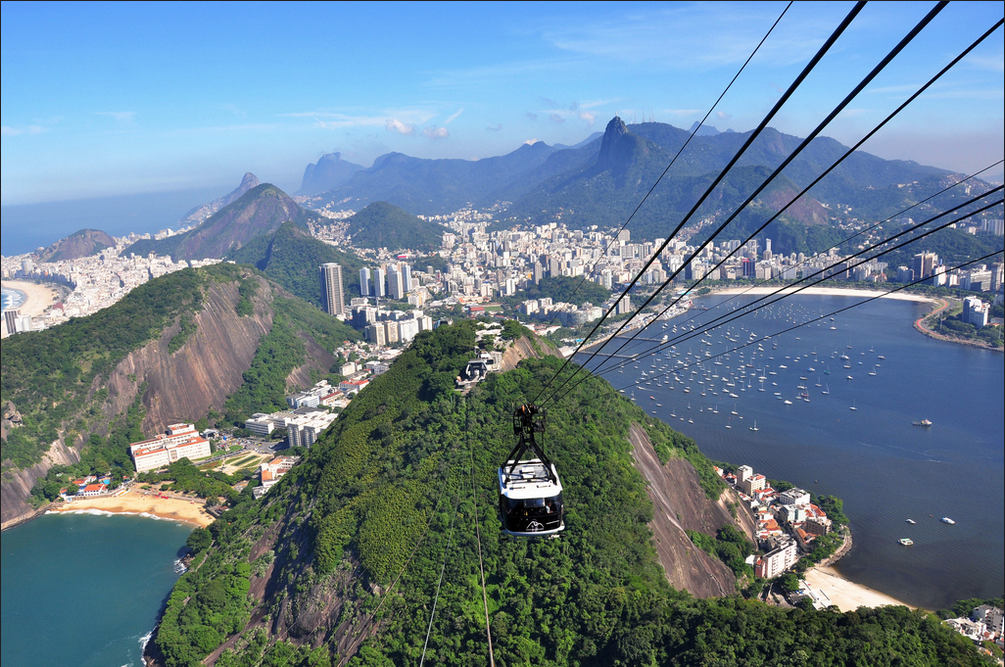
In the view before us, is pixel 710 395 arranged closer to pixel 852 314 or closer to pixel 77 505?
pixel 852 314

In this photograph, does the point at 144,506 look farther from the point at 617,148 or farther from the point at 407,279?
the point at 617,148

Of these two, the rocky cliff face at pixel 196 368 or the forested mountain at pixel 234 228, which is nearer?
the rocky cliff face at pixel 196 368

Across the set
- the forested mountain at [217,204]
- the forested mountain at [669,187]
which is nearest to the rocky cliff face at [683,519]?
the forested mountain at [669,187]

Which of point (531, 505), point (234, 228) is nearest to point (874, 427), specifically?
point (531, 505)

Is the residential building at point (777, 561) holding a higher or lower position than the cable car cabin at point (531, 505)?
lower

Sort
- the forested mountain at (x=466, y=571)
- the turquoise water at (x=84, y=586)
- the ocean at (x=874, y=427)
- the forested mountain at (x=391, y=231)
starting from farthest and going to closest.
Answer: the forested mountain at (x=391, y=231) < the ocean at (x=874, y=427) < the turquoise water at (x=84, y=586) < the forested mountain at (x=466, y=571)

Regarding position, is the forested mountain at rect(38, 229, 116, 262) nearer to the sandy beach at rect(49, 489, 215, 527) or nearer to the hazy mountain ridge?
the sandy beach at rect(49, 489, 215, 527)

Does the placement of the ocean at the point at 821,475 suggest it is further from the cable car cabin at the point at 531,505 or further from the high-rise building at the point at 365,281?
the high-rise building at the point at 365,281
